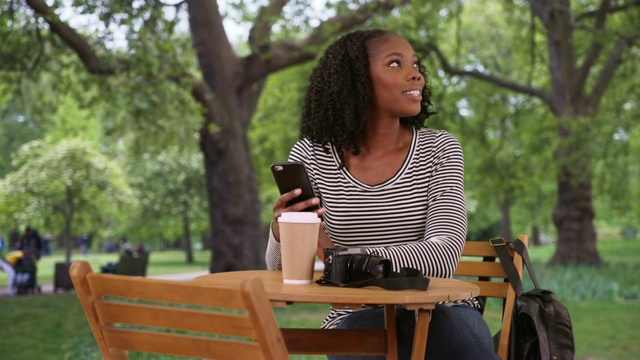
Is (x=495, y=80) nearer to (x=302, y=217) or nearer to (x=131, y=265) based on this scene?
(x=131, y=265)

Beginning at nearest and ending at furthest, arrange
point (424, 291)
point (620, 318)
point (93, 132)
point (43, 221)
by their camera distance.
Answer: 1. point (424, 291)
2. point (620, 318)
3. point (43, 221)
4. point (93, 132)

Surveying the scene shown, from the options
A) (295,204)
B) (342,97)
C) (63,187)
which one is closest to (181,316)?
(295,204)

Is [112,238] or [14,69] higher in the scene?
[14,69]

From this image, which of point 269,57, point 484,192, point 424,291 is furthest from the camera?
point 484,192

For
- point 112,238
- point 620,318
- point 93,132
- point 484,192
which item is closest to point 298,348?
point 620,318

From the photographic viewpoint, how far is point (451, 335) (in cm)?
274

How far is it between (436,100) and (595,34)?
4622 mm

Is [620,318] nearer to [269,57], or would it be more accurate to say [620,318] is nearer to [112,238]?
[269,57]

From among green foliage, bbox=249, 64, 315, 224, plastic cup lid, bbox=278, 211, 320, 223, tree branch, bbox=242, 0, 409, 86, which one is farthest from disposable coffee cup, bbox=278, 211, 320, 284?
green foliage, bbox=249, 64, 315, 224

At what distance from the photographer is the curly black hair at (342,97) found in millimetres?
3268

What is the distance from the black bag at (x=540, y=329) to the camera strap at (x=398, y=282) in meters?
0.59

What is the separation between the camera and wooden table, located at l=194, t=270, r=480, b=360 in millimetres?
2230

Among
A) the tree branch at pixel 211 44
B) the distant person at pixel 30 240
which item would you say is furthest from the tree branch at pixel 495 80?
the distant person at pixel 30 240

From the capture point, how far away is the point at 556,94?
63.5 feet
